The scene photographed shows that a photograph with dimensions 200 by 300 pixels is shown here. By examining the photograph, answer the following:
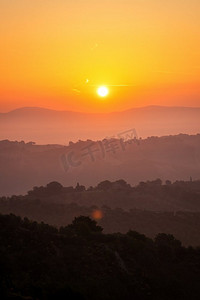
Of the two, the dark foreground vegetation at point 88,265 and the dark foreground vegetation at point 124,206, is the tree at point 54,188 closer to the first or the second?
the dark foreground vegetation at point 124,206

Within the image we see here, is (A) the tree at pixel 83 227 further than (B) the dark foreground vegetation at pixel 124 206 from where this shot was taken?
No

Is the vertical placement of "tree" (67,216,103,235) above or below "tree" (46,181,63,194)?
below

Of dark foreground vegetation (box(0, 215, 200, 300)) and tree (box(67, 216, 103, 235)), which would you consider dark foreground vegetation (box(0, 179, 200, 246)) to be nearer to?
tree (box(67, 216, 103, 235))

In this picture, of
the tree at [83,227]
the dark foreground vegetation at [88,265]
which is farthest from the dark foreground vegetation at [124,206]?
the dark foreground vegetation at [88,265]

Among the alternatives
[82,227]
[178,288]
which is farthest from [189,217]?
[178,288]

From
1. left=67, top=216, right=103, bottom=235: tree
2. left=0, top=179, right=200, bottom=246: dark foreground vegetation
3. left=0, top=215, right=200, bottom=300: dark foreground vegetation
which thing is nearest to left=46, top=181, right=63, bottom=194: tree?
left=0, top=179, right=200, bottom=246: dark foreground vegetation

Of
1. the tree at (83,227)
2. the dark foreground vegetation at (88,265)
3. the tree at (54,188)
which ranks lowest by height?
the dark foreground vegetation at (88,265)

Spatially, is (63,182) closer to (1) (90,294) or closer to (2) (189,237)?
(2) (189,237)

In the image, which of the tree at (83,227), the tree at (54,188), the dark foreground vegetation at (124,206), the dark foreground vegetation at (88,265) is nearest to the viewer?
the dark foreground vegetation at (88,265)
